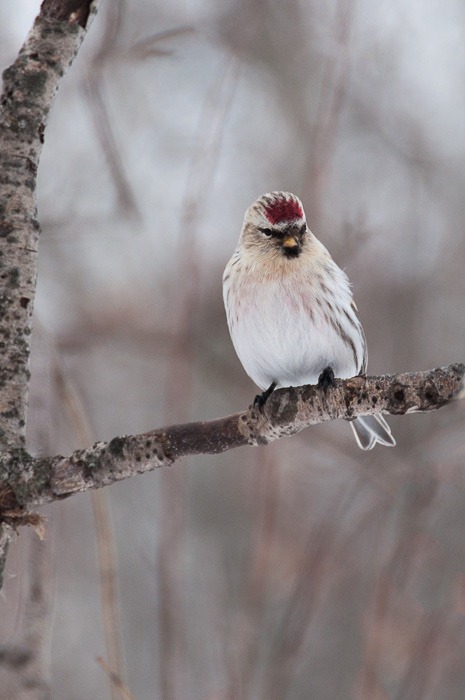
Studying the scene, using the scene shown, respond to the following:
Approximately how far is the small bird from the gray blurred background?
177mm

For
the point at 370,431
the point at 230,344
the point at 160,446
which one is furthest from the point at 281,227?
the point at 230,344

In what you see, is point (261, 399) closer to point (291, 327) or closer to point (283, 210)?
point (291, 327)

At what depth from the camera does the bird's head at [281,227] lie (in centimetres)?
249

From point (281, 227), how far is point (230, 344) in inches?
85.3

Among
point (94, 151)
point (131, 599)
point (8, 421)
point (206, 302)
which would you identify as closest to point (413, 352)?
point (206, 302)

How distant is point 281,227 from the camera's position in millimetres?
2521

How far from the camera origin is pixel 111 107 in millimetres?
4340

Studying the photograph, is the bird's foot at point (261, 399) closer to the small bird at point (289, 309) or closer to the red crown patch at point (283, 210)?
the small bird at point (289, 309)

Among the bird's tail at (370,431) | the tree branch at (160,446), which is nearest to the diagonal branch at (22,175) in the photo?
the tree branch at (160,446)

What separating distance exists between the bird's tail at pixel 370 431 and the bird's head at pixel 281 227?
557 mm

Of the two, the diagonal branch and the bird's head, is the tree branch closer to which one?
the diagonal branch

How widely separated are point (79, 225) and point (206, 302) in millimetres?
1056

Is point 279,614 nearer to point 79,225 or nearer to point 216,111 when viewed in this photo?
point 79,225

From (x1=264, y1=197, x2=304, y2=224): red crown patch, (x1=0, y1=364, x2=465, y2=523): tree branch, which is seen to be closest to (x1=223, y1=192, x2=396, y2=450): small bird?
(x1=264, y1=197, x2=304, y2=224): red crown patch
